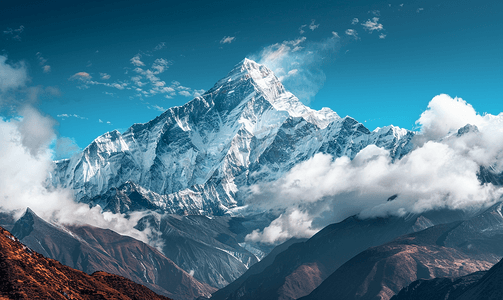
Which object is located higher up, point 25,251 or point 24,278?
point 25,251

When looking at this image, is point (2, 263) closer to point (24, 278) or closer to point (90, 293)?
point (24, 278)

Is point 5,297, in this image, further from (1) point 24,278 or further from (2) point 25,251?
(2) point 25,251

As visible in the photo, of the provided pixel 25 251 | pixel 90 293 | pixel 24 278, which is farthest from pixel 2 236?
pixel 90 293

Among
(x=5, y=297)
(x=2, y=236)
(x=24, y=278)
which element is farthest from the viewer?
(x=2, y=236)

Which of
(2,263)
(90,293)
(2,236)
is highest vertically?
(2,236)

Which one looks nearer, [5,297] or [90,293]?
[5,297]

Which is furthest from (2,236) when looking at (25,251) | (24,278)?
(24,278)

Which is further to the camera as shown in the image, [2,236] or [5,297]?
[2,236]

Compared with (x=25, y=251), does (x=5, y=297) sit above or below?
below

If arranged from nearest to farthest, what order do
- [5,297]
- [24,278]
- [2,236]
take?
[5,297], [24,278], [2,236]
